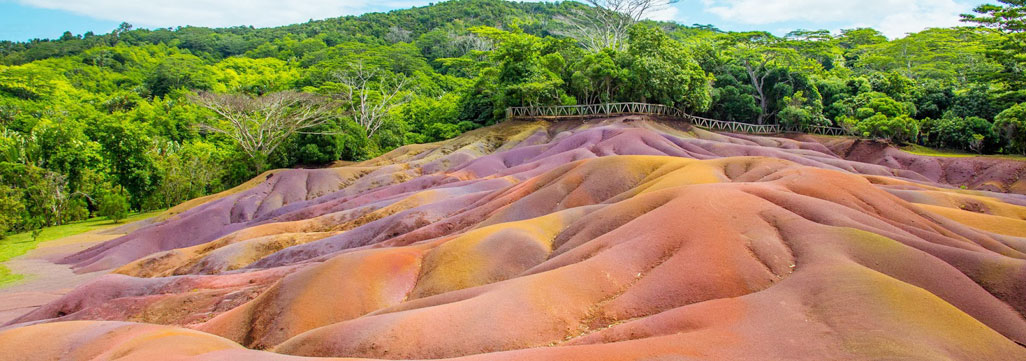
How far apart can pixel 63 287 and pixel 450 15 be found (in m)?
139

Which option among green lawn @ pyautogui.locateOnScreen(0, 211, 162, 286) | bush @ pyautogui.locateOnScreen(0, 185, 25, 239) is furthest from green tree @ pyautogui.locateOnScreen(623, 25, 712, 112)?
bush @ pyautogui.locateOnScreen(0, 185, 25, 239)

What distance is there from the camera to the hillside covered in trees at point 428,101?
4881cm

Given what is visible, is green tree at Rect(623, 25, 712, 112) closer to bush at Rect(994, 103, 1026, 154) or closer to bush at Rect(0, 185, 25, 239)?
bush at Rect(994, 103, 1026, 154)

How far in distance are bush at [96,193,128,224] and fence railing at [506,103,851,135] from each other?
40.1 metres

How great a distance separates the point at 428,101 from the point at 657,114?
3575 centimetres

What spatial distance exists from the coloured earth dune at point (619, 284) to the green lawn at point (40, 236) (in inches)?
340

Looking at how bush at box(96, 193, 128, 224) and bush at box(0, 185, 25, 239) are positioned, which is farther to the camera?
bush at box(96, 193, 128, 224)

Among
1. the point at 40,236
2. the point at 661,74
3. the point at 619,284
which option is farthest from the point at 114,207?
the point at 661,74

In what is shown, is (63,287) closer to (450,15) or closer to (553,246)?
(553,246)

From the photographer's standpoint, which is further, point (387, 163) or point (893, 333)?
point (387, 163)

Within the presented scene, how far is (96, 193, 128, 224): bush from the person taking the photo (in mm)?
48831

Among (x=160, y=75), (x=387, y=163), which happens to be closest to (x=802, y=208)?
(x=387, y=163)

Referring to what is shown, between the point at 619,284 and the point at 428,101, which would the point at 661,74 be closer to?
the point at 428,101

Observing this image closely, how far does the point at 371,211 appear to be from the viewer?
123 ft
